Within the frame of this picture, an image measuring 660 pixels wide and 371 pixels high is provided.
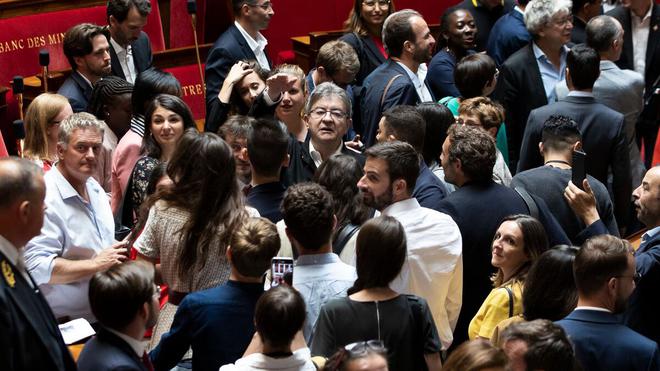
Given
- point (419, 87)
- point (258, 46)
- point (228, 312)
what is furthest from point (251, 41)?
point (228, 312)

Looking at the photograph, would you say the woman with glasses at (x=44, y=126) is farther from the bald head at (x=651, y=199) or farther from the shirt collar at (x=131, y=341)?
the bald head at (x=651, y=199)

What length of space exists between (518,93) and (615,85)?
61 centimetres

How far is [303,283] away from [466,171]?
1110 millimetres

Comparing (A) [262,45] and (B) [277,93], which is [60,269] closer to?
(B) [277,93]

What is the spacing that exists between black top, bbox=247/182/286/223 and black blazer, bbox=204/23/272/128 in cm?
233

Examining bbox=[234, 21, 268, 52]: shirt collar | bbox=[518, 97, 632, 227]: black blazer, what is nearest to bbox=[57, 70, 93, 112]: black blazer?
bbox=[234, 21, 268, 52]: shirt collar

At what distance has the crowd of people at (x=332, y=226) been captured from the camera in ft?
11.9

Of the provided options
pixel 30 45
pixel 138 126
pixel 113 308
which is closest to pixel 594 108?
pixel 138 126

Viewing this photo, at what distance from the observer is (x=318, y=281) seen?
13.8ft

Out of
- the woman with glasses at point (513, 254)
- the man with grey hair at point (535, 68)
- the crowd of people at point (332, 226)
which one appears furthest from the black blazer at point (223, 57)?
the woman with glasses at point (513, 254)

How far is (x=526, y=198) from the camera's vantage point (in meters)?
5.05

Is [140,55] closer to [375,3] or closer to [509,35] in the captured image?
[375,3]

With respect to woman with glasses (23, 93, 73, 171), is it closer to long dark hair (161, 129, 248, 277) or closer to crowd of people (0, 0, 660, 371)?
crowd of people (0, 0, 660, 371)

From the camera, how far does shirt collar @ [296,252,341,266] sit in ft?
13.9
